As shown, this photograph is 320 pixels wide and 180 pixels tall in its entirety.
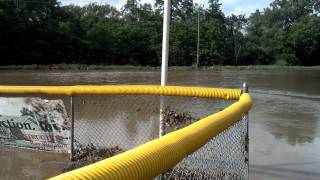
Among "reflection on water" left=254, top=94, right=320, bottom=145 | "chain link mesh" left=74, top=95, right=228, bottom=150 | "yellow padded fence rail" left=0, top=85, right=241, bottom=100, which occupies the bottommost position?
"reflection on water" left=254, top=94, right=320, bottom=145

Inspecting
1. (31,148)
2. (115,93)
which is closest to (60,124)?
(31,148)

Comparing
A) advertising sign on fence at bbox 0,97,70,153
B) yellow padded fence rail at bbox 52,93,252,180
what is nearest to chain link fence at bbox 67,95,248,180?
advertising sign on fence at bbox 0,97,70,153

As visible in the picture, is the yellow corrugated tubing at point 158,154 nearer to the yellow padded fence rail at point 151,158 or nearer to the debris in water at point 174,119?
the yellow padded fence rail at point 151,158

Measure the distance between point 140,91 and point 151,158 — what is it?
425 centimetres

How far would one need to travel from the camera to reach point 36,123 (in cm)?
772

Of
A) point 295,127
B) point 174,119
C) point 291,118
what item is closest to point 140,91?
point 174,119

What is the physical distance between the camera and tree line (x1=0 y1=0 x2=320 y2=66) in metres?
65.8

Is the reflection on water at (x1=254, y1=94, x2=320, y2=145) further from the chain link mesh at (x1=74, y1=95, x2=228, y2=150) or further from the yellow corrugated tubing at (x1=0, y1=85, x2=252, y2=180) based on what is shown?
the yellow corrugated tubing at (x1=0, y1=85, x2=252, y2=180)

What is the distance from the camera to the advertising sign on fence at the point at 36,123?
7.59 metres

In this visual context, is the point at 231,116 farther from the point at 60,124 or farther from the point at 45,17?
the point at 45,17

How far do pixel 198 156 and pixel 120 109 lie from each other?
318 inches

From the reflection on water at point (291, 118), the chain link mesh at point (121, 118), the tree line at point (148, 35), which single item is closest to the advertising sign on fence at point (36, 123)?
the chain link mesh at point (121, 118)

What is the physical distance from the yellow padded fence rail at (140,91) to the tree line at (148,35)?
5566 cm

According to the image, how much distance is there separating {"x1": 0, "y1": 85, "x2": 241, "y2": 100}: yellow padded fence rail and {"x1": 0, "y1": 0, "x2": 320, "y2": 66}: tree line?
2191 inches
